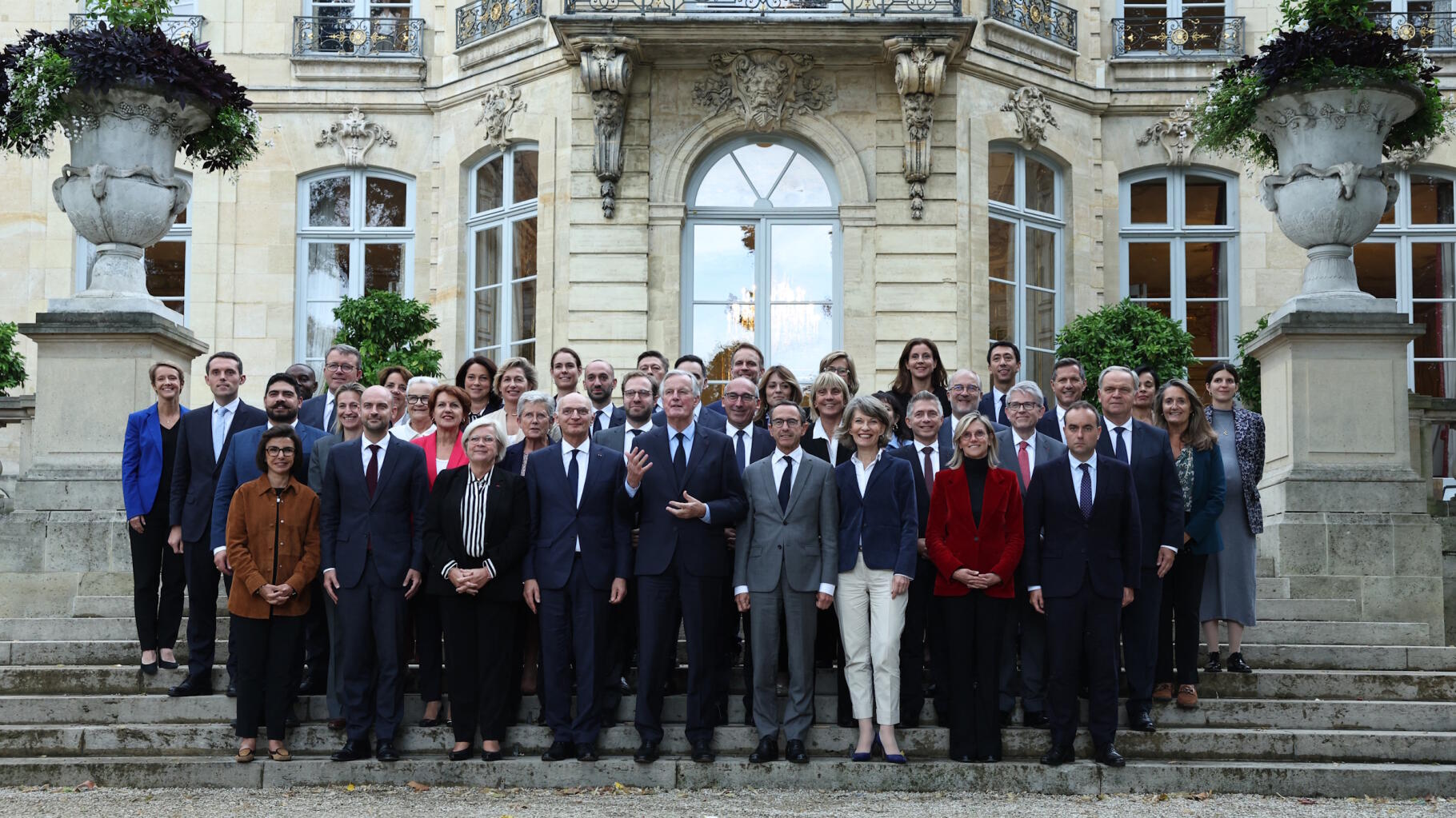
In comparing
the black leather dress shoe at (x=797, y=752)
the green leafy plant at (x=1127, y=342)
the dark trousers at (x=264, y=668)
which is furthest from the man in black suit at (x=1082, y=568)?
the green leafy plant at (x=1127, y=342)

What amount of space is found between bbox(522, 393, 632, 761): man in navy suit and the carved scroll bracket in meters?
7.27

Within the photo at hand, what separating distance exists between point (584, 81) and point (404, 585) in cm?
759

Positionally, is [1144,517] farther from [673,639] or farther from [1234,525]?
[673,639]

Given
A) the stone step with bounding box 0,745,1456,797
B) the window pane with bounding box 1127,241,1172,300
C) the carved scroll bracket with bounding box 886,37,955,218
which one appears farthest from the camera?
the window pane with bounding box 1127,241,1172,300

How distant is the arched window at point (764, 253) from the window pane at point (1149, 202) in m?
3.48

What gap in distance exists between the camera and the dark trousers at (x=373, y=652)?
7.59 metres

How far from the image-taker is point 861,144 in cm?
1466

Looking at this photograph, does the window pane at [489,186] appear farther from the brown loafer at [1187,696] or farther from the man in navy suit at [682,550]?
the brown loafer at [1187,696]

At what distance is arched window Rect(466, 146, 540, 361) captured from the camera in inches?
607

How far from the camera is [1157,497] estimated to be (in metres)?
7.88

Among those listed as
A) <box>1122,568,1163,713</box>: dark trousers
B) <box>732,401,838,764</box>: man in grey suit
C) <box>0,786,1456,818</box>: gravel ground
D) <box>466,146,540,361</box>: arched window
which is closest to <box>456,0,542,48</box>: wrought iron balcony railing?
<box>466,146,540,361</box>: arched window

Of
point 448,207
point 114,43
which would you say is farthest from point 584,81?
point 114,43

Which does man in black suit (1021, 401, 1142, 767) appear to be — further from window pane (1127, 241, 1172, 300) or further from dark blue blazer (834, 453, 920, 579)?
window pane (1127, 241, 1172, 300)

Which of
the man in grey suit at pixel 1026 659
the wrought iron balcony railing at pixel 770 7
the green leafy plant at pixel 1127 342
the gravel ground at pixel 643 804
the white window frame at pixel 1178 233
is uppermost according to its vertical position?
the wrought iron balcony railing at pixel 770 7
